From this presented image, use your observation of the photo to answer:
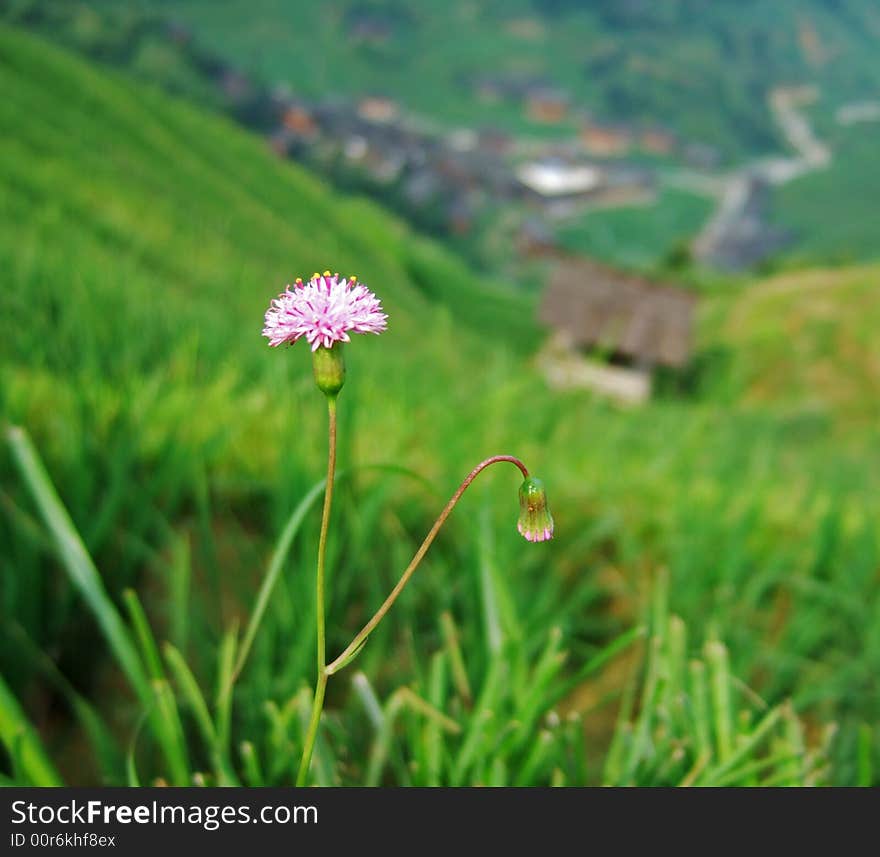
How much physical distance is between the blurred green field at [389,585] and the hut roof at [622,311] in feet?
59.4

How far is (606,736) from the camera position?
1532mm

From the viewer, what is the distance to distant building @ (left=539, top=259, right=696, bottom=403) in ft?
68.0

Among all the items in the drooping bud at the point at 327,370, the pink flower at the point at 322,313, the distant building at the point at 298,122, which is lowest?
the drooping bud at the point at 327,370

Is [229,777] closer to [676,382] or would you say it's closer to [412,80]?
[676,382]

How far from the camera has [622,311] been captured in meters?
22.6

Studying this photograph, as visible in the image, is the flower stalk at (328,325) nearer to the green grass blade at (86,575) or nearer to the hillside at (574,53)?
the green grass blade at (86,575)

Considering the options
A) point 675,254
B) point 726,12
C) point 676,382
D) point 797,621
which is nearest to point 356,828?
point 797,621

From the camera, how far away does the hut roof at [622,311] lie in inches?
827

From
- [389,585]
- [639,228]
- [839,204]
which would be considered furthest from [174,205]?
[839,204]

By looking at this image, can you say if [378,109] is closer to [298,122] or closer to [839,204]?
[298,122]

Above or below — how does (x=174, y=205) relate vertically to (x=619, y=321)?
below

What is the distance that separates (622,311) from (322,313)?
2288cm

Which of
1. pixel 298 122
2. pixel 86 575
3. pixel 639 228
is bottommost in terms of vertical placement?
pixel 86 575

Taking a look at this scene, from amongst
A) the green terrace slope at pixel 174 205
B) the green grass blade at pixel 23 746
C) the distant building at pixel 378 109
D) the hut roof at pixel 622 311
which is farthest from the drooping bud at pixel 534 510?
the distant building at pixel 378 109
